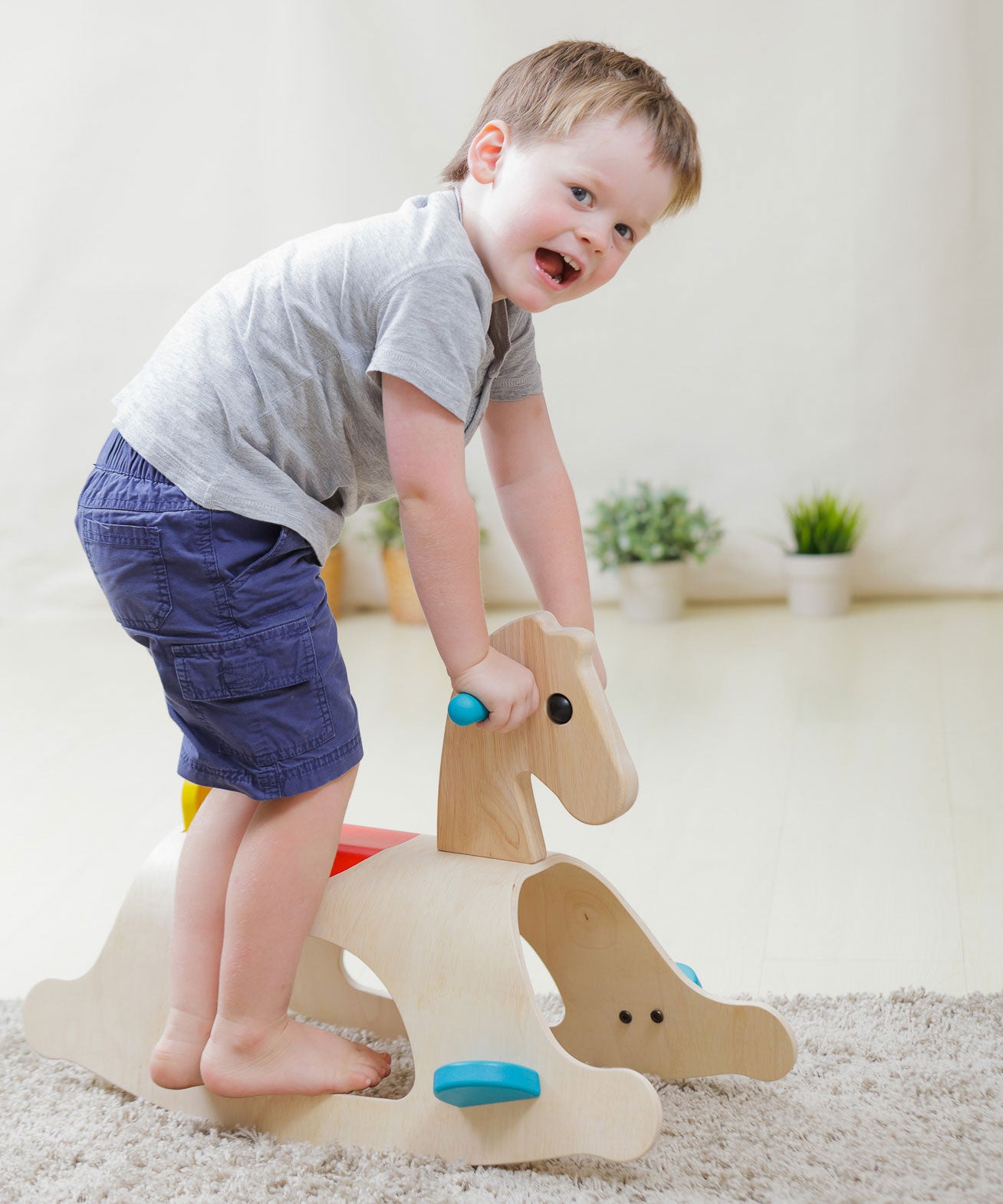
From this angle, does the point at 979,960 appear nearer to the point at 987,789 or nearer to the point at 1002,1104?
the point at 1002,1104

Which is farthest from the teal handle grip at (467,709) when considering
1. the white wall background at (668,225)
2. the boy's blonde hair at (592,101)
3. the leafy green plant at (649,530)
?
the white wall background at (668,225)

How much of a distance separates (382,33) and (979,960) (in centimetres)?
219

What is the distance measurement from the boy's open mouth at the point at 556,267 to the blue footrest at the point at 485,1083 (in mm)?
536

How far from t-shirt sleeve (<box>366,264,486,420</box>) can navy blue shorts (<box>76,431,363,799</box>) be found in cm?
15

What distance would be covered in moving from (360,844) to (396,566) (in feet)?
5.85

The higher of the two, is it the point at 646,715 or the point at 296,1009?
the point at 296,1009

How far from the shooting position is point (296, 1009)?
1.15 metres

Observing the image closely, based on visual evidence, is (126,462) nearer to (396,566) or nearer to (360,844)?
(360,844)

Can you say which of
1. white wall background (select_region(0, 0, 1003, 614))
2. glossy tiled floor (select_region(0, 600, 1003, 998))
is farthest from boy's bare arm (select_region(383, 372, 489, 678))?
white wall background (select_region(0, 0, 1003, 614))

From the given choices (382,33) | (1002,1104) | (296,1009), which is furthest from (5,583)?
(1002,1104)

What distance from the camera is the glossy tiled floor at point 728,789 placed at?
1289mm

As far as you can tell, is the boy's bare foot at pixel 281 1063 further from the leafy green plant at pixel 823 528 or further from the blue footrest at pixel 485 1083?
the leafy green plant at pixel 823 528

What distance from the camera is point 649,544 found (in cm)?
267

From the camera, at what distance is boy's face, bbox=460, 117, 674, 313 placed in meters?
0.87
